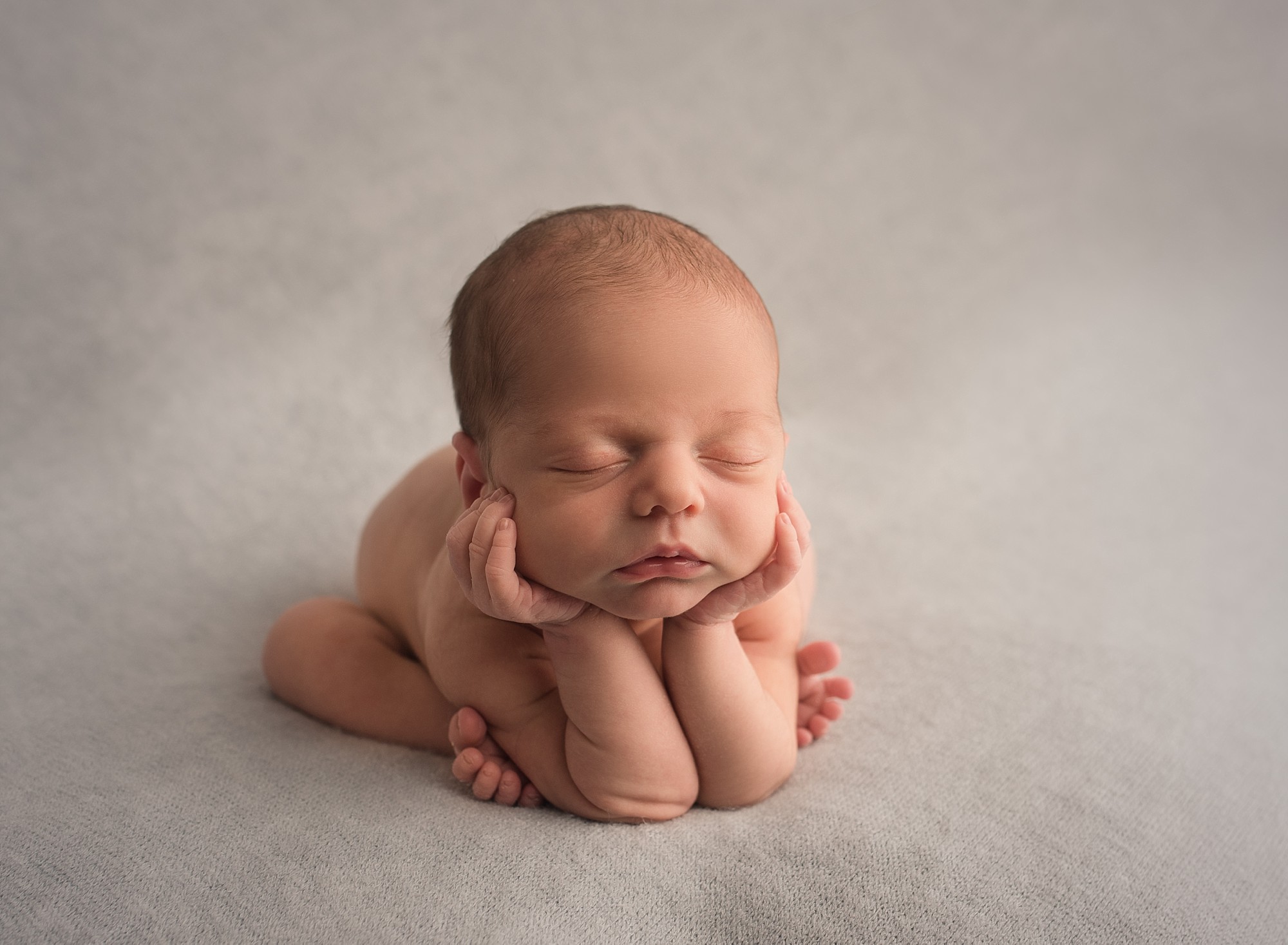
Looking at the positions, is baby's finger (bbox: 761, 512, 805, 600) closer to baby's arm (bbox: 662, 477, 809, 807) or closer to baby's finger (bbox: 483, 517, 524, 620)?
baby's arm (bbox: 662, 477, 809, 807)

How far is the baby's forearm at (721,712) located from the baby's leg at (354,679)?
0.29 meters

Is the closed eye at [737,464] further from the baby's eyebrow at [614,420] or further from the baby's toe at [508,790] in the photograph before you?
the baby's toe at [508,790]

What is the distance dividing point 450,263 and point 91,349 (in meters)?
Answer: 0.71

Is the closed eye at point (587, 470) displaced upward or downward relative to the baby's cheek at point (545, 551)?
upward

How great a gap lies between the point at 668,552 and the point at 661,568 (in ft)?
0.05

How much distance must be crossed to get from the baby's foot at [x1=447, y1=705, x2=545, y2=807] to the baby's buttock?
0.21 m

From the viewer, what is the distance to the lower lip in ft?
3.11

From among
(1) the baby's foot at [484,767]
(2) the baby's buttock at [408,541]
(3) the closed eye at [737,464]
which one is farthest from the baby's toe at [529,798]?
(3) the closed eye at [737,464]

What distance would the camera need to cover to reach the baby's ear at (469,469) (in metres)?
1.09

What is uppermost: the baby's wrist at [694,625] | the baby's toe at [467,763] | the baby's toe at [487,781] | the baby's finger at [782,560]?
the baby's finger at [782,560]

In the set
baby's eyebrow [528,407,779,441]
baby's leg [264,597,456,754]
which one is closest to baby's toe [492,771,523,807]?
baby's leg [264,597,456,754]

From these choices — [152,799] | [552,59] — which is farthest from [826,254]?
[152,799]

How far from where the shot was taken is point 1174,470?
219 centimetres

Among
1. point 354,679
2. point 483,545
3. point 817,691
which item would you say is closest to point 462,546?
point 483,545
